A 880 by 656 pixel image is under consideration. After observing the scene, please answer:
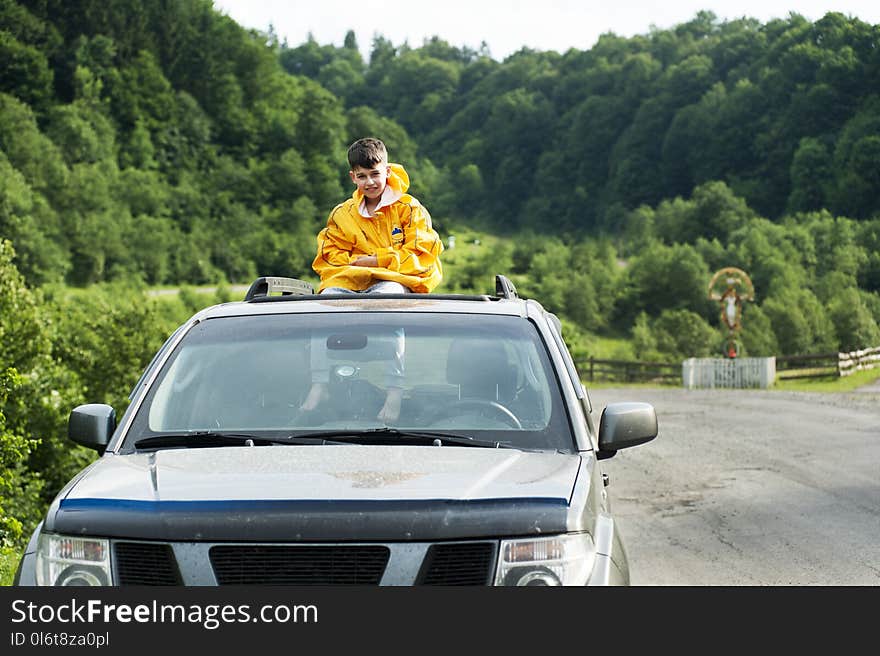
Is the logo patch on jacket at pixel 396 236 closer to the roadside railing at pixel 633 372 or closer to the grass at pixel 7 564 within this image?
the grass at pixel 7 564

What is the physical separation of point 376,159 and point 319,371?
2.61m

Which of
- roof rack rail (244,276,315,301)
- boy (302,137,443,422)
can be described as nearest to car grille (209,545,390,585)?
roof rack rail (244,276,315,301)

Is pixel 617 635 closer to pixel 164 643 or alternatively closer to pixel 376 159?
pixel 164 643

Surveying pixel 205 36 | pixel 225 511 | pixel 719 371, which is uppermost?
pixel 205 36

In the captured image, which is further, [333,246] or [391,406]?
[333,246]

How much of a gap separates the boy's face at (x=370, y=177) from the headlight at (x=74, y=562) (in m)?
3.96

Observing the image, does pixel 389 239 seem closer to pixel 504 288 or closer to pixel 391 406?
pixel 504 288

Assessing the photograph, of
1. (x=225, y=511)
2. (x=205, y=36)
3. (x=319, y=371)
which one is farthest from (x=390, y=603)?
(x=205, y=36)

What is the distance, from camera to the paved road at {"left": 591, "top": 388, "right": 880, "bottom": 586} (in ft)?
31.4

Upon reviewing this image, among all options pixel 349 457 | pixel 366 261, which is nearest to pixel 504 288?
pixel 366 261

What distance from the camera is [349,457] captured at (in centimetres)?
421

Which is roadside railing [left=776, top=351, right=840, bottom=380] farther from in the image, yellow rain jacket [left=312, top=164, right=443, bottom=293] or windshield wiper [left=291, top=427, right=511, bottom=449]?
windshield wiper [left=291, top=427, right=511, bottom=449]

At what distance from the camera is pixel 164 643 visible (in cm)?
338

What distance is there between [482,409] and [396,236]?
112 inches
